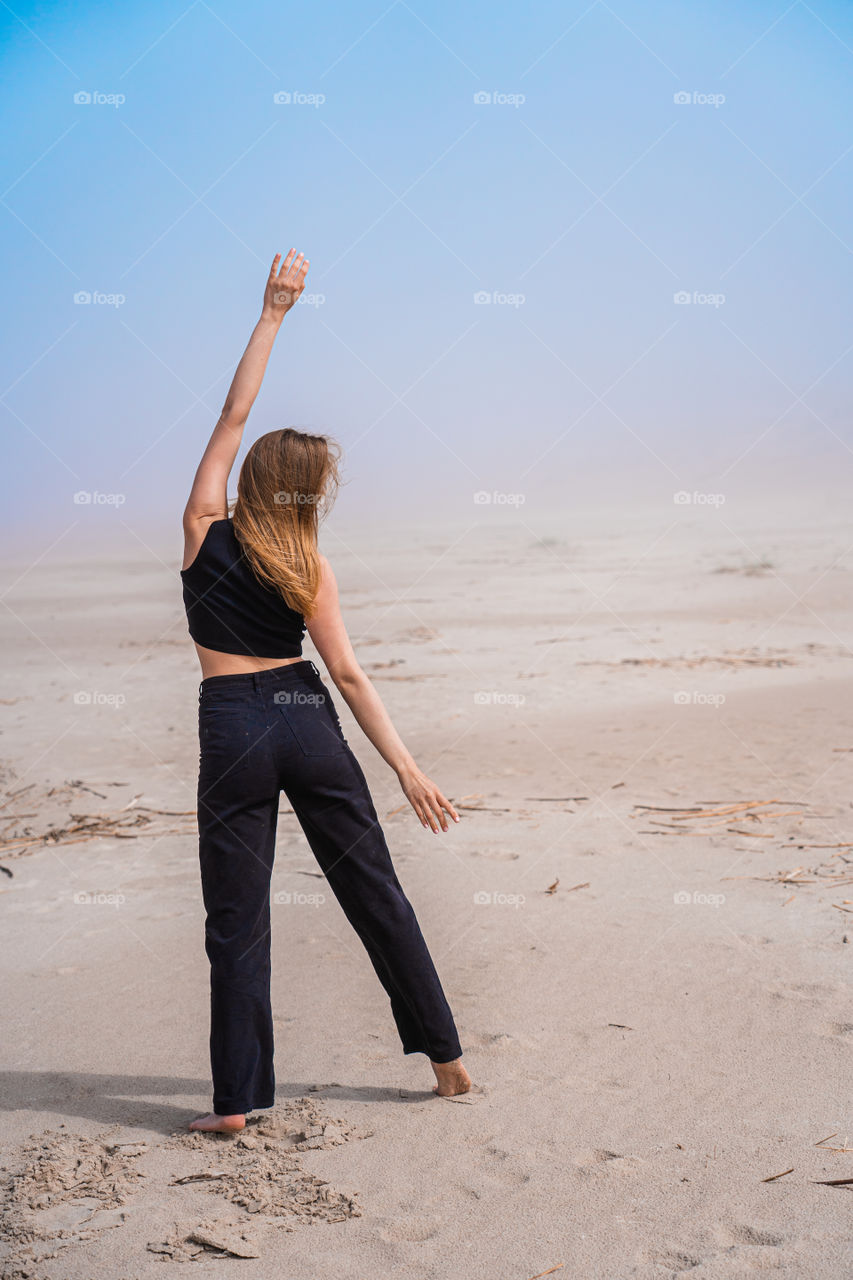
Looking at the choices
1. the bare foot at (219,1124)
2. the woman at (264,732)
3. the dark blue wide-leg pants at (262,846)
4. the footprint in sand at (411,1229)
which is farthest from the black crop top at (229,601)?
the footprint in sand at (411,1229)

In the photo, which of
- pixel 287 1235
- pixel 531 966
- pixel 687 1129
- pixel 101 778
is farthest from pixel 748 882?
pixel 101 778

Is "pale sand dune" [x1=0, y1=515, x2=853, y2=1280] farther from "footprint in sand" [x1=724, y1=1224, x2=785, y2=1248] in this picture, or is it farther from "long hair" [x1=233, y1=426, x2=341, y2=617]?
"long hair" [x1=233, y1=426, x2=341, y2=617]

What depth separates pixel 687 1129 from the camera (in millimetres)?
2787

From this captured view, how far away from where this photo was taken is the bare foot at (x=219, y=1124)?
285 centimetres

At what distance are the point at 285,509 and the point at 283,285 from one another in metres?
0.66

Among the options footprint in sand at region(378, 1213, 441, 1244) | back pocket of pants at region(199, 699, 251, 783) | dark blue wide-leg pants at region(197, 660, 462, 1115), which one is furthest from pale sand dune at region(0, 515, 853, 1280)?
back pocket of pants at region(199, 699, 251, 783)

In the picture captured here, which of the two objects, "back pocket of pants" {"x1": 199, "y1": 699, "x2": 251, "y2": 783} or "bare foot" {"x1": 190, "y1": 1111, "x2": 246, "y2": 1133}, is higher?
"back pocket of pants" {"x1": 199, "y1": 699, "x2": 251, "y2": 783}

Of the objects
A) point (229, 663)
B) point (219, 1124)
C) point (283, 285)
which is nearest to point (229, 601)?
point (229, 663)

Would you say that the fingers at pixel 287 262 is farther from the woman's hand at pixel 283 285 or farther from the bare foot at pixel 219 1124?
the bare foot at pixel 219 1124

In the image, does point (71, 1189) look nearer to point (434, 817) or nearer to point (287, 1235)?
point (287, 1235)

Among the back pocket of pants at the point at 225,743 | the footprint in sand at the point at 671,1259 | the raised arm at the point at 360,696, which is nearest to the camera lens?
the footprint in sand at the point at 671,1259

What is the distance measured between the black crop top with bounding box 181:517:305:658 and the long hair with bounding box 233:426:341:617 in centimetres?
4

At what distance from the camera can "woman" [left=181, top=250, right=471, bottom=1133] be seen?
283 centimetres

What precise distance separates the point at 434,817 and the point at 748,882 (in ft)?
8.56
